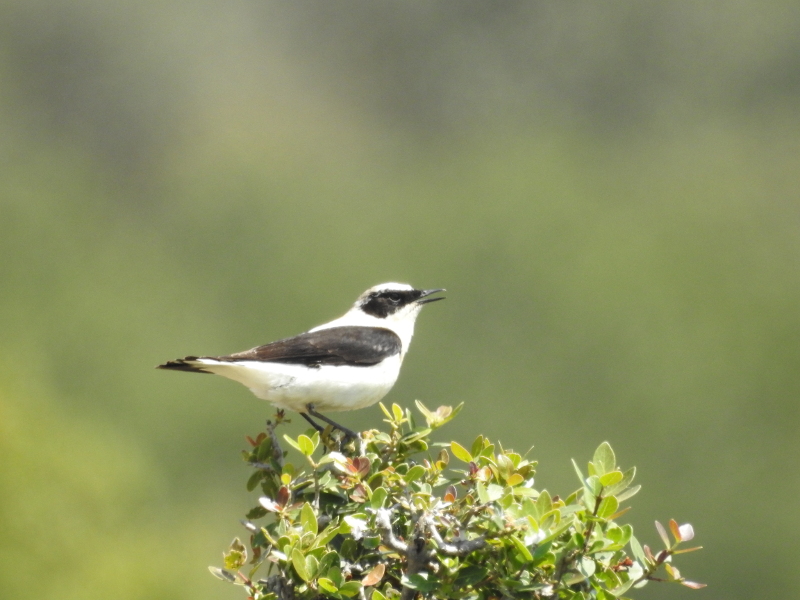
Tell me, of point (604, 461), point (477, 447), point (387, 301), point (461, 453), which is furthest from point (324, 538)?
point (387, 301)

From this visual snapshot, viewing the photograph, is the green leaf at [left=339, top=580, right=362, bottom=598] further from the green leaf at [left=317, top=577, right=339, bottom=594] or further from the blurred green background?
the blurred green background

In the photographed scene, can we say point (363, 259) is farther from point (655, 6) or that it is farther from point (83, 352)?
point (655, 6)

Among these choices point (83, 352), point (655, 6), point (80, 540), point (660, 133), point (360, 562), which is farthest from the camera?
point (655, 6)

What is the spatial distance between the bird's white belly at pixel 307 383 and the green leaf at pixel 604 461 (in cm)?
291

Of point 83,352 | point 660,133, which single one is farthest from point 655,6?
point 83,352

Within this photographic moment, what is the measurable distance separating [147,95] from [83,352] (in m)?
44.7

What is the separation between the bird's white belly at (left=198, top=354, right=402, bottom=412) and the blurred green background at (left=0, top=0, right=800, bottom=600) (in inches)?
239

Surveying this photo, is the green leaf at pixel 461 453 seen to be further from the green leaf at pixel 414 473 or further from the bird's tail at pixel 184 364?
the bird's tail at pixel 184 364

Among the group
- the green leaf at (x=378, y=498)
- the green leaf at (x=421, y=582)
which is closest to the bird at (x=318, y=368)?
the green leaf at (x=378, y=498)

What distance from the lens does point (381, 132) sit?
277 feet

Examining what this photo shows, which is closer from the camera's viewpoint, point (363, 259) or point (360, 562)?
point (360, 562)

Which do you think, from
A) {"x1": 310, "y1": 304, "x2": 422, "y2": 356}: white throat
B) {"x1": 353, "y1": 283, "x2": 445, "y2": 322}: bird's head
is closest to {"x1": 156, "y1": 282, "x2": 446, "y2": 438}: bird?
{"x1": 310, "y1": 304, "x2": 422, "y2": 356}: white throat

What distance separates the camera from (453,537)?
366 centimetres

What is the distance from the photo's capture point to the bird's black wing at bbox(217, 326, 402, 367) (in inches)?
251
